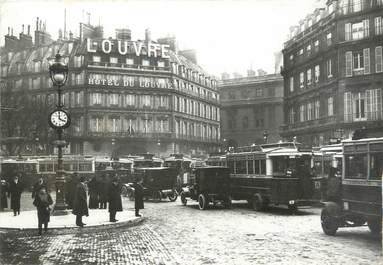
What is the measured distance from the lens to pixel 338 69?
24797 mm

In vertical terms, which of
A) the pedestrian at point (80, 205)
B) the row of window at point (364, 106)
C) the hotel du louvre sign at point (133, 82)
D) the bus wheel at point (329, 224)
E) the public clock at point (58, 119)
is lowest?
the bus wheel at point (329, 224)

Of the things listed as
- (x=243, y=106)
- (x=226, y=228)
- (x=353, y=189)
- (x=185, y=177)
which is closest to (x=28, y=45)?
(x=185, y=177)

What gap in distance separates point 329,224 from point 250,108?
167 feet

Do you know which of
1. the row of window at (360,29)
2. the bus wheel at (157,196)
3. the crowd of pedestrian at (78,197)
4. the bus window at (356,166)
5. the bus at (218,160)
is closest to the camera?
the bus window at (356,166)

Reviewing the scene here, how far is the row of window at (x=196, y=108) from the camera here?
5203 cm

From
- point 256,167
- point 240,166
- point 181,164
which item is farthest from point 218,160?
point 181,164

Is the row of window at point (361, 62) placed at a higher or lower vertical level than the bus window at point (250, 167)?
higher

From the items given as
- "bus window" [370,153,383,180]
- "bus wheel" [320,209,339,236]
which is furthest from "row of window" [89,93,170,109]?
"bus window" [370,153,383,180]

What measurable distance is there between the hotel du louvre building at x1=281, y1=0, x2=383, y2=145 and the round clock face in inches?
425

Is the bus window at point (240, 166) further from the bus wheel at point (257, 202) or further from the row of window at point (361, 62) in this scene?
the row of window at point (361, 62)

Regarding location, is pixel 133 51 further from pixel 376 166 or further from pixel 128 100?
pixel 376 166

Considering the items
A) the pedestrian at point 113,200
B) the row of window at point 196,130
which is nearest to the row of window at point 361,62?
the pedestrian at point 113,200

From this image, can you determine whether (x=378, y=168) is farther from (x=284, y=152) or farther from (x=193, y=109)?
(x=193, y=109)

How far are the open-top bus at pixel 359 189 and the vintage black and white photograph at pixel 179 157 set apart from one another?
0.04m
